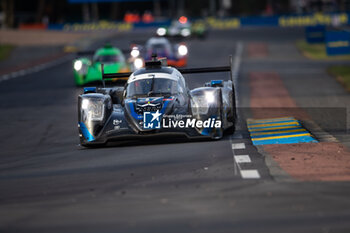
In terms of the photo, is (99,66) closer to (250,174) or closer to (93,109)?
(93,109)

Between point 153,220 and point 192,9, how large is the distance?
4713 inches

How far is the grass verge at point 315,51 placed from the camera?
4241cm

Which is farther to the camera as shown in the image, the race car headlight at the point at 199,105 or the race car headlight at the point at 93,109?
the race car headlight at the point at 93,109

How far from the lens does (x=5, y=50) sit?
182ft

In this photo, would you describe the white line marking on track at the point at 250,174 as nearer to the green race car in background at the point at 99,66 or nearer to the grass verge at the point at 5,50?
the green race car in background at the point at 99,66

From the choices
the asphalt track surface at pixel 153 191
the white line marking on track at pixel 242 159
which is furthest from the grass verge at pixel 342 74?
the white line marking on track at pixel 242 159

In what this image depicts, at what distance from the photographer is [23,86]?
30359mm

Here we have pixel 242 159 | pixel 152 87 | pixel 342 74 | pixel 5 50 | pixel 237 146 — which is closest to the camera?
pixel 242 159

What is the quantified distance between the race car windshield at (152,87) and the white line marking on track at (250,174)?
174 inches

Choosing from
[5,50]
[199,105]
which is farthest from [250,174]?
[5,50]

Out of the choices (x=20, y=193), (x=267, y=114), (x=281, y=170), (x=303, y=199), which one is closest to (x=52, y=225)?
(x=20, y=193)

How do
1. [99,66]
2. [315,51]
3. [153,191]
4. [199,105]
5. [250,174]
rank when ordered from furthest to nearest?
[315,51]
[99,66]
[199,105]
[250,174]
[153,191]

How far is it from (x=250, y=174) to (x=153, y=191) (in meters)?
1.38

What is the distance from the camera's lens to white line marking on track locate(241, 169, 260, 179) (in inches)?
366
